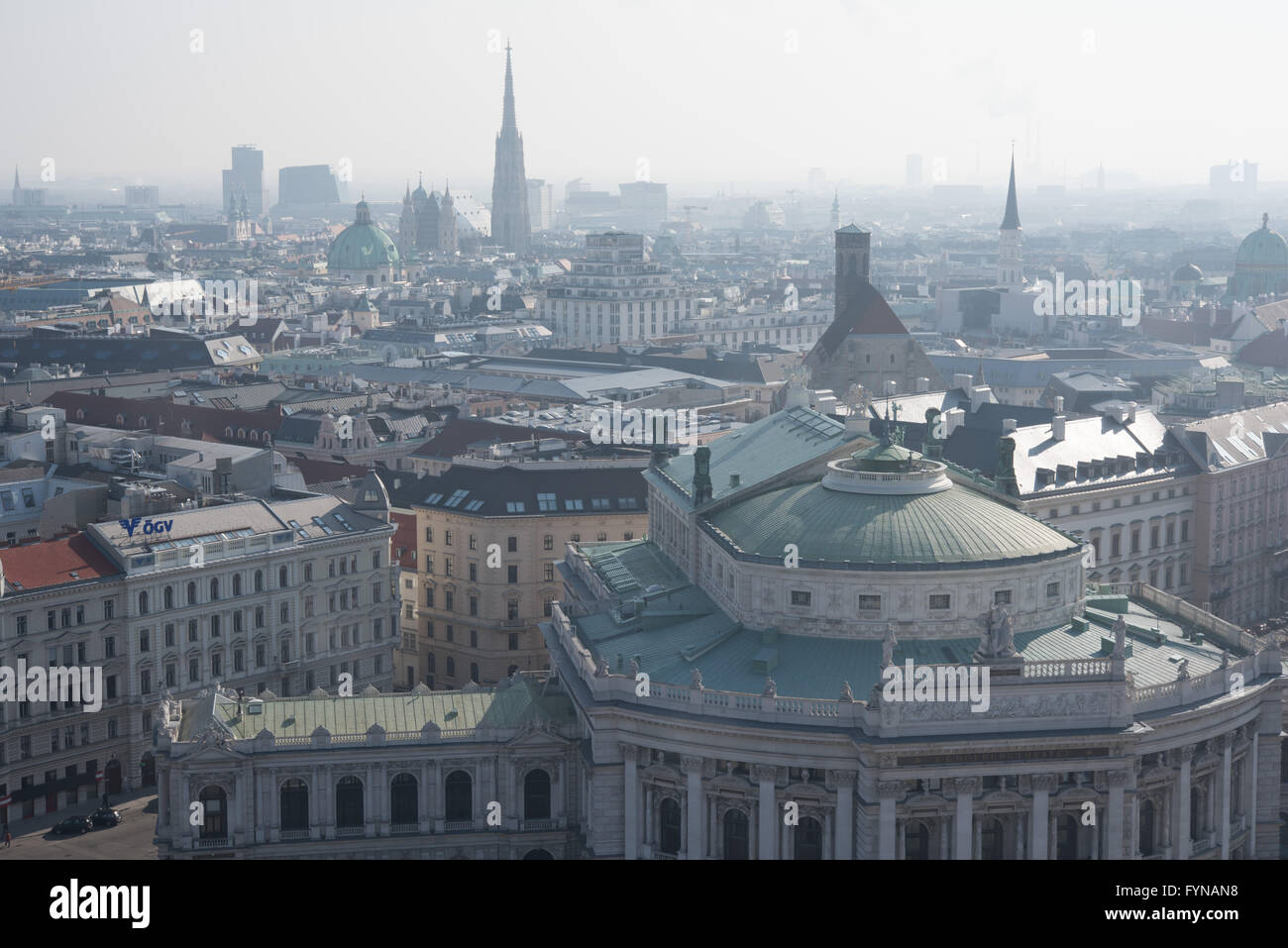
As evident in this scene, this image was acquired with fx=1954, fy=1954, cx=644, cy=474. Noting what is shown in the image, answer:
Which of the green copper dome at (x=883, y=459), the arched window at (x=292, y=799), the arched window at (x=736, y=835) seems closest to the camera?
the arched window at (x=736, y=835)

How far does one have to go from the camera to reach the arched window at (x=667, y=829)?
258 ft

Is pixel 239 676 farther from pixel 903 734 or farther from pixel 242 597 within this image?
pixel 903 734

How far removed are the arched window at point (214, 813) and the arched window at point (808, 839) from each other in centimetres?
2372

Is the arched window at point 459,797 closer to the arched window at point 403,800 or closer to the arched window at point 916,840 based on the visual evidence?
the arched window at point 403,800

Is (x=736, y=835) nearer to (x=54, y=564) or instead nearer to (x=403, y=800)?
(x=403, y=800)

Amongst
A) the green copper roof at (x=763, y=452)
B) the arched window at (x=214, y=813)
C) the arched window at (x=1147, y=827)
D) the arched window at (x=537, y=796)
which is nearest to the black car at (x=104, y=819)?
the arched window at (x=214, y=813)

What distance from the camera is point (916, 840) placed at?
74.1 meters

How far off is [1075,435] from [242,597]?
179 feet
